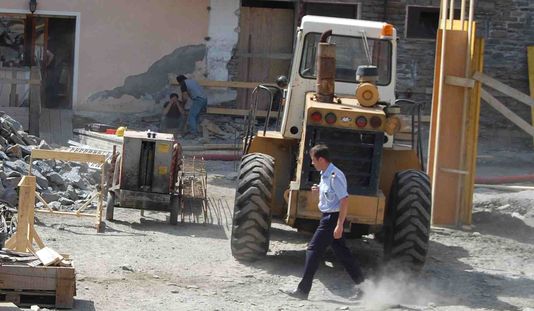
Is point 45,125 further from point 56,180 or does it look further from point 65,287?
point 65,287

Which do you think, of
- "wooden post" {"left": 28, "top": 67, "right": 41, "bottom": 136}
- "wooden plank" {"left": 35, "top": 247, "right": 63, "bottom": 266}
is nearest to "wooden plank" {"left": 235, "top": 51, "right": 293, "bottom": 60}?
"wooden post" {"left": 28, "top": 67, "right": 41, "bottom": 136}

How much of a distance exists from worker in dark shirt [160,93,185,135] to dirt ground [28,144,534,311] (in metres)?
7.92

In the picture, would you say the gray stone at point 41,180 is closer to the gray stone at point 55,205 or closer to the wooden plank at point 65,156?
the gray stone at point 55,205

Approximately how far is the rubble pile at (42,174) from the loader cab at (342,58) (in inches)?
147

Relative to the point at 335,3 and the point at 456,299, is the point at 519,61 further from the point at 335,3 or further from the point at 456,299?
the point at 456,299

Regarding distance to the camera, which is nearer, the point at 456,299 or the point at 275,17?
the point at 456,299

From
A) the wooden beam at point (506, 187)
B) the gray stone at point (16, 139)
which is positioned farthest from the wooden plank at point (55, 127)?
the wooden beam at point (506, 187)

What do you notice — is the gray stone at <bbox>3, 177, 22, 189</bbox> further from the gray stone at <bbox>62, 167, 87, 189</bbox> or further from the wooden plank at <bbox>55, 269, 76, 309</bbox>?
the wooden plank at <bbox>55, 269, 76, 309</bbox>

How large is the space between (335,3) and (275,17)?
1.40 metres

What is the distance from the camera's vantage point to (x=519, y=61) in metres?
23.5

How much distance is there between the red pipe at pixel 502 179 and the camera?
18.3m

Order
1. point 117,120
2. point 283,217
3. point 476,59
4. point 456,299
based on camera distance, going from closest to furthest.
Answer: point 456,299
point 283,217
point 476,59
point 117,120

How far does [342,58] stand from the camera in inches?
474

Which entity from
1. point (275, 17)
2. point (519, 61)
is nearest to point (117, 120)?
point (275, 17)
